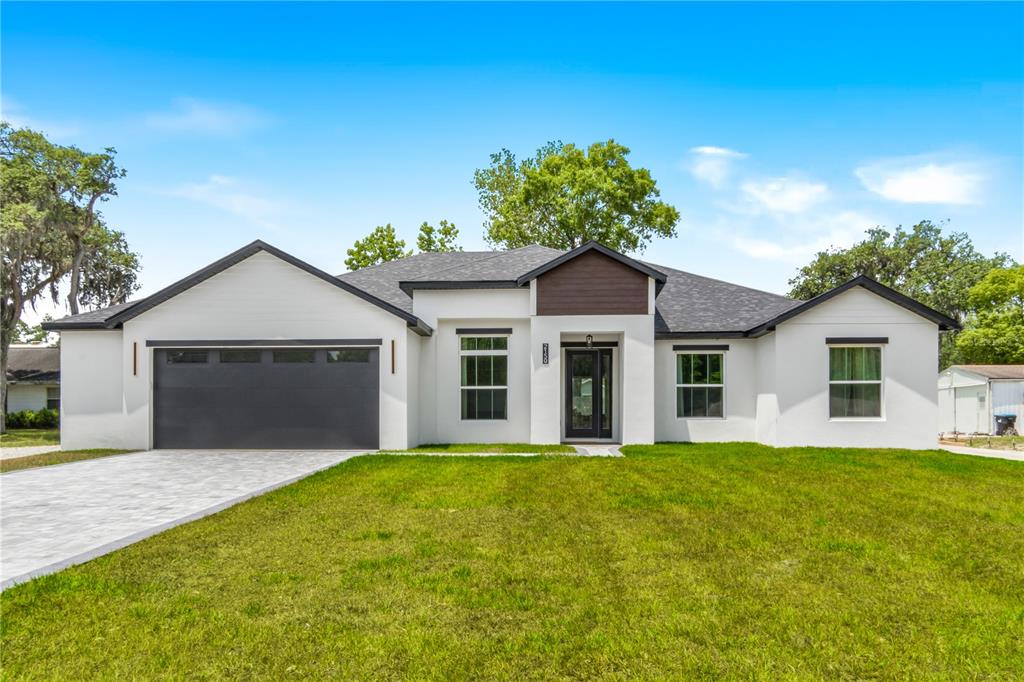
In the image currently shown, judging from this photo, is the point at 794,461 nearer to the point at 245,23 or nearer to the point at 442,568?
the point at 442,568

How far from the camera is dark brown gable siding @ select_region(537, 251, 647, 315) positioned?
14508 millimetres

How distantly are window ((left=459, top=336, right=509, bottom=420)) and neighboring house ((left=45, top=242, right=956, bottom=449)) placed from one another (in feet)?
0.12

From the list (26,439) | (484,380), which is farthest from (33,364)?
(484,380)

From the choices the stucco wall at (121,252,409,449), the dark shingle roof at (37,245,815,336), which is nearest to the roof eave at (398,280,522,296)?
the dark shingle roof at (37,245,815,336)

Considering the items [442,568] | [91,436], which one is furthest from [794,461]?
[91,436]

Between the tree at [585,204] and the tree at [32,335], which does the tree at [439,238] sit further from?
the tree at [32,335]

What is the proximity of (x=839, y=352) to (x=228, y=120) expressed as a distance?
60.3 feet

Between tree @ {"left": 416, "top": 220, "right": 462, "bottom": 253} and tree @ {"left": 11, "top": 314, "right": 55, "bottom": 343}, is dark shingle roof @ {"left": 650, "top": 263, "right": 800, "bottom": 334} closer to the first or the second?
tree @ {"left": 416, "top": 220, "right": 462, "bottom": 253}

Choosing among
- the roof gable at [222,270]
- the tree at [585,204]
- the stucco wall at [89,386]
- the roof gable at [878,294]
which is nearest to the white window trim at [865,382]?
the roof gable at [878,294]

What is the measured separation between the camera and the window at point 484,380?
595 inches

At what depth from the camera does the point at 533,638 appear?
372cm

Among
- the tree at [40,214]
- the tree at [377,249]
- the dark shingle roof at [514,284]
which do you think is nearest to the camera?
the dark shingle roof at [514,284]

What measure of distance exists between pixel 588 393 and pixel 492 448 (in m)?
3.41

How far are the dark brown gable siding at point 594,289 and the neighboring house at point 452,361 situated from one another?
0.04m
